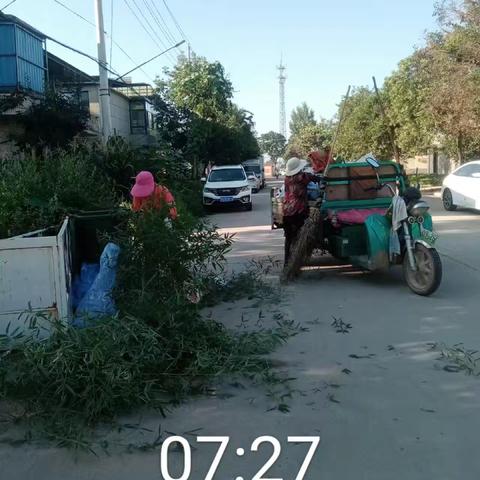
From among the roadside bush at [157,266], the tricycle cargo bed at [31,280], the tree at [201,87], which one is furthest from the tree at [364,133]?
the tricycle cargo bed at [31,280]

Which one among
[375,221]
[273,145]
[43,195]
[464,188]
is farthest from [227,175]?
[273,145]

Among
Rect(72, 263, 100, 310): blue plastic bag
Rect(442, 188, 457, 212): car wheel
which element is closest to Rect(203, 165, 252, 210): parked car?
Rect(442, 188, 457, 212): car wheel

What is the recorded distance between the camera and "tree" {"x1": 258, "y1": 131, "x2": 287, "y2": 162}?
134325 millimetres

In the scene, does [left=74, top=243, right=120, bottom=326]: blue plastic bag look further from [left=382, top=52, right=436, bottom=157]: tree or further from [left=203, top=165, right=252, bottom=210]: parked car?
[left=382, top=52, right=436, bottom=157]: tree

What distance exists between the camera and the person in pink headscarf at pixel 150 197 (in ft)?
18.5

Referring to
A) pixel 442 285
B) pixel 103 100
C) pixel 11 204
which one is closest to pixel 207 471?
pixel 11 204

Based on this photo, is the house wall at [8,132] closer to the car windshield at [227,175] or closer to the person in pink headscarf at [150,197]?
the car windshield at [227,175]

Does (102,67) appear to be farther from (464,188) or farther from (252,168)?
(252,168)

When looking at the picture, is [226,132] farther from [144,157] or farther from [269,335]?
[269,335]

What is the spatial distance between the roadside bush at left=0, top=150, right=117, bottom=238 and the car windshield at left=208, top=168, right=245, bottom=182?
16.6m

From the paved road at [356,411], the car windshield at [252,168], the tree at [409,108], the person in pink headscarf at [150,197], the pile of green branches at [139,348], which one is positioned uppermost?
the tree at [409,108]

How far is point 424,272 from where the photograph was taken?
7.15 m

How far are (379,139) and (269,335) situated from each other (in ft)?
121

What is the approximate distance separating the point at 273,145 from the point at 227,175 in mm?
113570
